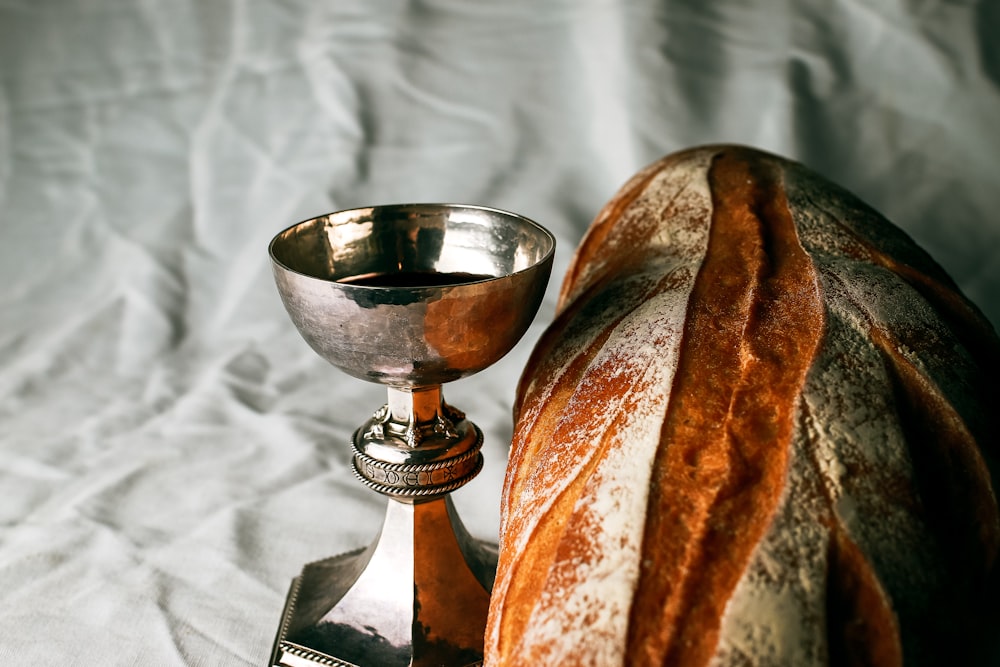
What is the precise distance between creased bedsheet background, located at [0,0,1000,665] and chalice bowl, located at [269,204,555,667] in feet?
1.35

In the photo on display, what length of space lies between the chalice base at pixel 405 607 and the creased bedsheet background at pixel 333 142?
1.31ft

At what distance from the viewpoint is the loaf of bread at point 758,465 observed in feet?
2.29

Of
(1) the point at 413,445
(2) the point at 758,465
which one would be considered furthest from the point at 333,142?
(2) the point at 758,465

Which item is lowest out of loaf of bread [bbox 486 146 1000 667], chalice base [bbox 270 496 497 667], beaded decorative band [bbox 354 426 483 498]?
chalice base [bbox 270 496 497 667]

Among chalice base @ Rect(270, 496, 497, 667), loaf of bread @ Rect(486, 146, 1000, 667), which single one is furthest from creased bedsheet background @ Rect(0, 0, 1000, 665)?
loaf of bread @ Rect(486, 146, 1000, 667)

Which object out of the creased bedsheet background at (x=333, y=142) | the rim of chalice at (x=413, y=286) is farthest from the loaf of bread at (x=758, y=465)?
the creased bedsheet background at (x=333, y=142)

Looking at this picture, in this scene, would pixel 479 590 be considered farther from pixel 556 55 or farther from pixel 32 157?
pixel 32 157

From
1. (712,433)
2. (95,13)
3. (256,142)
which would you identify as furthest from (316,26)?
(712,433)

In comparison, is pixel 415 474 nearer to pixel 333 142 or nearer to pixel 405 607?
pixel 405 607

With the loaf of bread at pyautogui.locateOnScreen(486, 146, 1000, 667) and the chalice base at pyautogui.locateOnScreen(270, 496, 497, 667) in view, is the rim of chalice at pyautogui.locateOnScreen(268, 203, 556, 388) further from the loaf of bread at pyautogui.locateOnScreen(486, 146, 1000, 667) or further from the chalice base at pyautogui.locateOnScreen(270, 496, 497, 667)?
the chalice base at pyautogui.locateOnScreen(270, 496, 497, 667)

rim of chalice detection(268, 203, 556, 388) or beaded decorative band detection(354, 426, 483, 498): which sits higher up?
rim of chalice detection(268, 203, 556, 388)

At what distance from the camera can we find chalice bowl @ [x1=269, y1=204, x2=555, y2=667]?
102 cm

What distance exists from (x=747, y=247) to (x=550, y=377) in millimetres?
242

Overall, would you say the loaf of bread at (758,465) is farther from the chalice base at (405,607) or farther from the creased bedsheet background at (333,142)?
the creased bedsheet background at (333,142)
